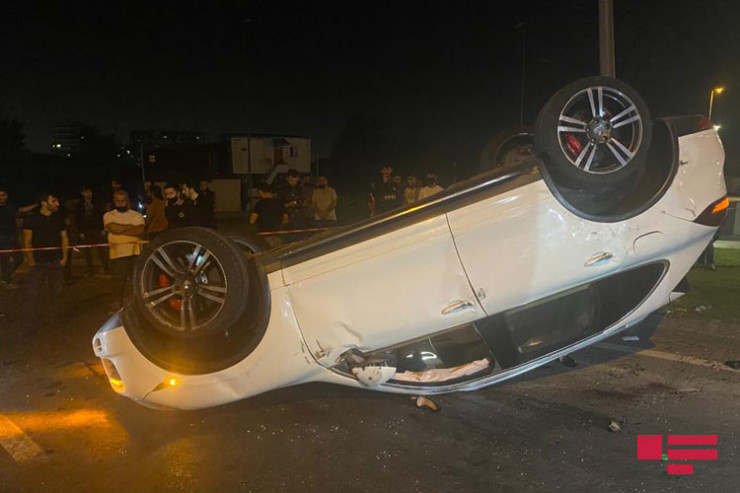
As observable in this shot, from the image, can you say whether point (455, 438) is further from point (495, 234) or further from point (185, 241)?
point (185, 241)

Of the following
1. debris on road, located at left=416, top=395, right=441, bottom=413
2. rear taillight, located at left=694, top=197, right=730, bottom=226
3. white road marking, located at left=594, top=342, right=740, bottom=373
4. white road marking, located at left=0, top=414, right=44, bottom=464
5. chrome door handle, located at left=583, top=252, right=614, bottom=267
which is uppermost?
rear taillight, located at left=694, top=197, right=730, bottom=226

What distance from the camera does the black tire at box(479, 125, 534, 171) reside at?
462 centimetres

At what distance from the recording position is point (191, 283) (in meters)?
3.41

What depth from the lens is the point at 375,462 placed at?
3469 millimetres

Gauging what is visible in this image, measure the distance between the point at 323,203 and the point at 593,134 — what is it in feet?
19.8

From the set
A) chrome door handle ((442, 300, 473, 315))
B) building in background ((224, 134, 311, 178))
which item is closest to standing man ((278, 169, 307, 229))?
chrome door handle ((442, 300, 473, 315))

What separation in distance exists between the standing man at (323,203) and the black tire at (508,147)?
4551mm

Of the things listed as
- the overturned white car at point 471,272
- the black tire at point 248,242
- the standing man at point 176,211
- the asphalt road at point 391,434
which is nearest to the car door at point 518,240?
the overturned white car at point 471,272

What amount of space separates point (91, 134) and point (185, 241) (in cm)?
5243

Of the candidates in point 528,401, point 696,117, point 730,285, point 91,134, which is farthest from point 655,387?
point 91,134

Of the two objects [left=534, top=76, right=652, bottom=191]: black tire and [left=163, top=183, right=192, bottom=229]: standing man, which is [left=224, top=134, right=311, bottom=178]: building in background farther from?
[left=534, top=76, right=652, bottom=191]: black tire

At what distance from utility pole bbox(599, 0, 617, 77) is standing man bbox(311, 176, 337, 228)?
4.44 metres

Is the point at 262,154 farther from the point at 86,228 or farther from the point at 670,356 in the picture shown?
the point at 670,356

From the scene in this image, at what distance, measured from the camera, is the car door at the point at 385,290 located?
10.6ft
